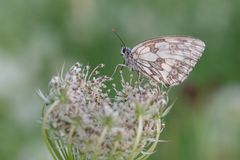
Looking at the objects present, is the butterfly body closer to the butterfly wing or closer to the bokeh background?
the butterfly wing

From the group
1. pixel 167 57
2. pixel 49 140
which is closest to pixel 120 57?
pixel 167 57

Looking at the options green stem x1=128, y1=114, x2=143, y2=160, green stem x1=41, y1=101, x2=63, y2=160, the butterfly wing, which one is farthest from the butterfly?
green stem x1=41, y1=101, x2=63, y2=160

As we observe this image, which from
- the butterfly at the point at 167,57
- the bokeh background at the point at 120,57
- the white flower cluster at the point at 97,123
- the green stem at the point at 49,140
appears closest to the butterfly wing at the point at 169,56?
the butterfly at the point at 167,57

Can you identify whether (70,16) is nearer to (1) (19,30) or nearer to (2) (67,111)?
(1) (19,30)

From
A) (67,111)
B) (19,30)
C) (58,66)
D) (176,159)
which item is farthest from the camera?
(19,30)

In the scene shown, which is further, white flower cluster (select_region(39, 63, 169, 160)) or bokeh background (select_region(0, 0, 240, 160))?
bokeh background (select_region(0, 0, 240, 160))

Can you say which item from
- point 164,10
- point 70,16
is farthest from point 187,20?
point 70,16

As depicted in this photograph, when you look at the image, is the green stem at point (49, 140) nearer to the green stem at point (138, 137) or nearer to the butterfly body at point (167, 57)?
the green stem at point (138, 137)
